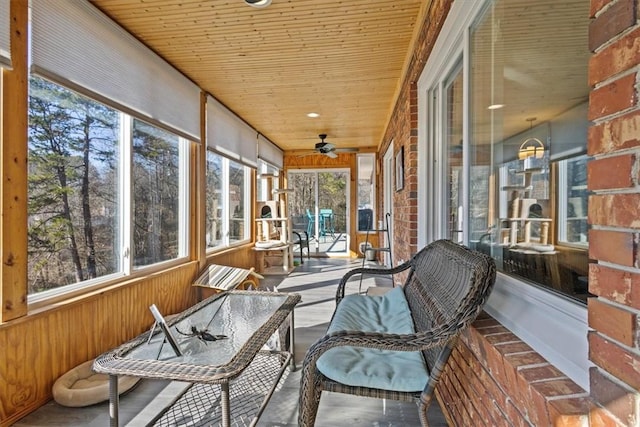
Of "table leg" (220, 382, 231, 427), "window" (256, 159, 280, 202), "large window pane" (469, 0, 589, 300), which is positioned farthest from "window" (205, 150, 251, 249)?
"large window pane" (469, 0, 589, 300)

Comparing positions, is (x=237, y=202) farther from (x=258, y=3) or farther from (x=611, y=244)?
(x=611, y=244)

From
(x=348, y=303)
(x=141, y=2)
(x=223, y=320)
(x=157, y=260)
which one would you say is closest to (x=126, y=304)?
(x=157, y=260)

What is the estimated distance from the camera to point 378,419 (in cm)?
170

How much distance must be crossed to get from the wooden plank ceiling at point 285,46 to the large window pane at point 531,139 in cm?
100

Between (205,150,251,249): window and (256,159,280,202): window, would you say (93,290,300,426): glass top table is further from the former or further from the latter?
(256,159,280,202): window

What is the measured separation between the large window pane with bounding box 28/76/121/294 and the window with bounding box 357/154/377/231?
18.3 ft

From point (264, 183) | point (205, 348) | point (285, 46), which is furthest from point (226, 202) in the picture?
point (205, 348)

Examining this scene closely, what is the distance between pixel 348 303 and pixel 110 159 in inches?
Result: 84.8

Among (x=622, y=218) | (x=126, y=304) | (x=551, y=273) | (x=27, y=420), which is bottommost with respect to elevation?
(x=27, y=420)

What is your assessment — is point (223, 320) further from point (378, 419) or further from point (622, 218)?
point (622, 218)

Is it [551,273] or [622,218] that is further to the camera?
[551,273]

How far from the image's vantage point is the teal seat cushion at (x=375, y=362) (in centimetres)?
129

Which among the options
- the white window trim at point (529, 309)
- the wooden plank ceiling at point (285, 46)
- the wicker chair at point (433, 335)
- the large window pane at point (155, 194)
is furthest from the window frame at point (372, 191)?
the wicker chair at point (433, 335)

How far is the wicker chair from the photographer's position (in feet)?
3.75
